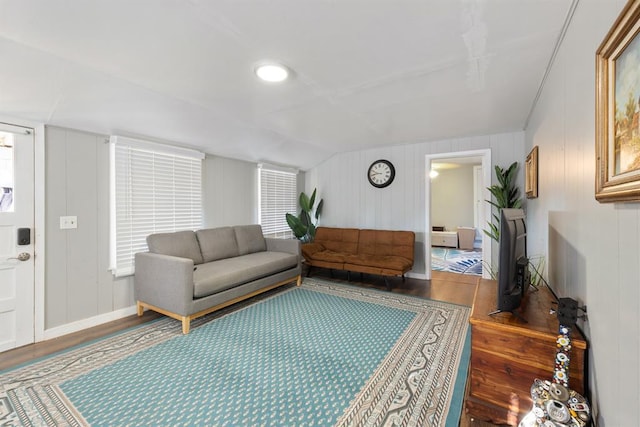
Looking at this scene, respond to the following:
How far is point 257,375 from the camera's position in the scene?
1890 millimetres

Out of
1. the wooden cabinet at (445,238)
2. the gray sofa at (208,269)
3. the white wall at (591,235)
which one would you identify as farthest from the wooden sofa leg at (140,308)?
the wooden cabinet at (445,238)

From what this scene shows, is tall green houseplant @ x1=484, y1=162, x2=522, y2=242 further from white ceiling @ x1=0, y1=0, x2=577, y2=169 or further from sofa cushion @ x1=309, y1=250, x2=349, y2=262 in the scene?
sofa cushion @ x1=309, y1=250, x2=349, y2=262

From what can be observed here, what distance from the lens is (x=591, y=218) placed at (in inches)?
47.7

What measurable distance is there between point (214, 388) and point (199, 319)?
121 cm

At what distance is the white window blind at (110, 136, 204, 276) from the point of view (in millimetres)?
2930

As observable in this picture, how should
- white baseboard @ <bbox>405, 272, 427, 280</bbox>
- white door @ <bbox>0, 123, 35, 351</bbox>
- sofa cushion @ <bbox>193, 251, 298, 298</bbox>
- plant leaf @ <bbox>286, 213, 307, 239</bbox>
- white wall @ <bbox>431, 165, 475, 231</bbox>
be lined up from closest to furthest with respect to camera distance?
1. white door @ <bbox>0, 123, 35, 351</bbox>
2. sofa cushion @ <bbox>193, 251, 298, 298</bbox>
3. white baseboard @ <bbox>405, 272, 427, 280</bbox>
4. plant leaf @ <bbox>286, 213, 307, 239</bbox>
5. white wall @ <bbox>431, 165, 475, 231</bbox>

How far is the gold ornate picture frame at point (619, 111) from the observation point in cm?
82

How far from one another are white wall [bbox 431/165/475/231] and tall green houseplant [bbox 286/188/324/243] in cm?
431

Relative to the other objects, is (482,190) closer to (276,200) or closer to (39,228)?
(276,200)

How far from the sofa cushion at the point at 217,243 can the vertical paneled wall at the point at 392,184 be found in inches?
82.8

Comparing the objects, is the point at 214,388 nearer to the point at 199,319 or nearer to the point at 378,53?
the point at 199,319

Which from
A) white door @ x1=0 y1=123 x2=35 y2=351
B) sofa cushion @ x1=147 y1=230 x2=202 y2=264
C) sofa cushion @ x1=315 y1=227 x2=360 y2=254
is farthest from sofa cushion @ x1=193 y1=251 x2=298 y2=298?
white door @ x1=0 y1=123 x2=35 y2=351

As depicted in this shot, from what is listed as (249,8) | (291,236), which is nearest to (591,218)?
(249,8)

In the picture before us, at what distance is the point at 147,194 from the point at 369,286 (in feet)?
→ 10.3
